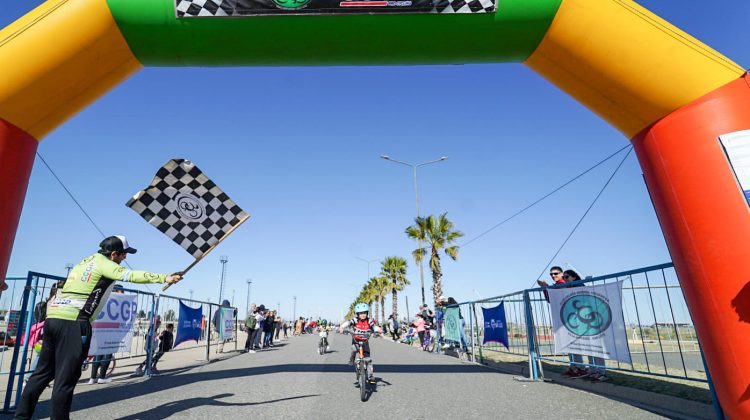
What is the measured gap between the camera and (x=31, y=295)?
5.71 meters

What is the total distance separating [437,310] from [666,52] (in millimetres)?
11704

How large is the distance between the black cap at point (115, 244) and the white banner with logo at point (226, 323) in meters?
10.8

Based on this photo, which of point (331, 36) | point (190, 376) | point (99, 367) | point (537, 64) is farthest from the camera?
point (190, 376)

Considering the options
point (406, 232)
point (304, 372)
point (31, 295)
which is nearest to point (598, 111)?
point (304, 372)

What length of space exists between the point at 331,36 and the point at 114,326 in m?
6.41

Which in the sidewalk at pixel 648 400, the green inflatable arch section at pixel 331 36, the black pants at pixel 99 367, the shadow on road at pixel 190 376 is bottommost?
the sidewalk at pixel 648 400

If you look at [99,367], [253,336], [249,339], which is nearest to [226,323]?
[249,339]

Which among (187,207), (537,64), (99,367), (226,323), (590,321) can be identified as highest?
(537,64)

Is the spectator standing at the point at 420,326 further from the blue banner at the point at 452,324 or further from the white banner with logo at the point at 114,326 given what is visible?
the white banner with logo at the point at 114,326

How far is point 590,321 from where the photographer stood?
6094 millimetres

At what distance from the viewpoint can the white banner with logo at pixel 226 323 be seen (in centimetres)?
1441

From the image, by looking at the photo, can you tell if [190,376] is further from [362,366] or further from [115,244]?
[115,244]

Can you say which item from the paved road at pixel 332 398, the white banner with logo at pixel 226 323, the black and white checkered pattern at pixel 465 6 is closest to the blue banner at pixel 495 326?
the paved road at pixel 332 398

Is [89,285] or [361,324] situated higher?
[89,285]
